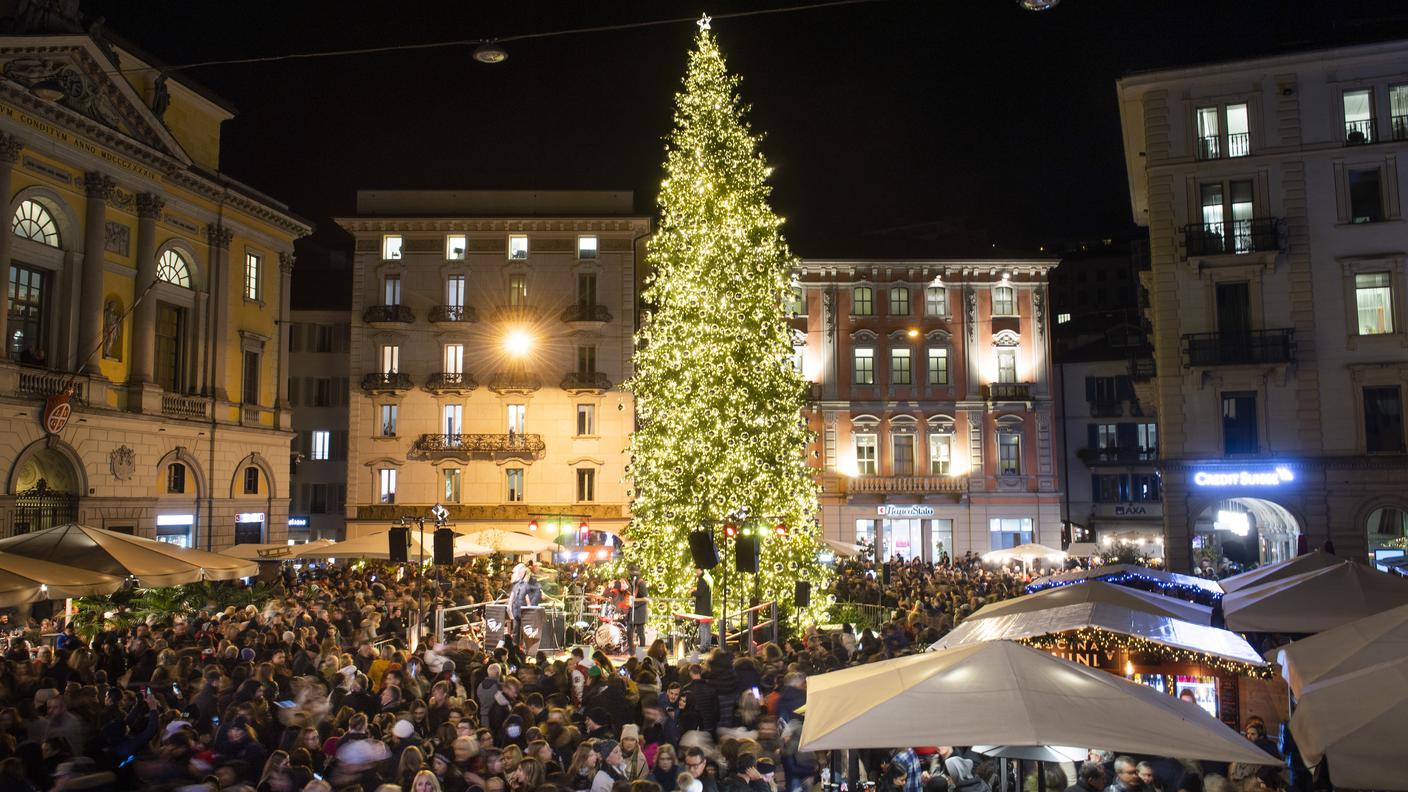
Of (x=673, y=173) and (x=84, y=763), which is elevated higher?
(x=673, y=173)

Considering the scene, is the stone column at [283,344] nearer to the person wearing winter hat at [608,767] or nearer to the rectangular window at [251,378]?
the rectangular window at [251,378]

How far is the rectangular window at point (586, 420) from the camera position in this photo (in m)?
48.5

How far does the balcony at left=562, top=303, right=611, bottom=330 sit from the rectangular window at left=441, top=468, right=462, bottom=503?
8.51 metres

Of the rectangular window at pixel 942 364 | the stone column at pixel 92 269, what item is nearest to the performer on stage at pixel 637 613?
the stone column at pixel 92 269

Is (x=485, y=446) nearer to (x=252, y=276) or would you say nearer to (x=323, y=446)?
(x=323, y=446)

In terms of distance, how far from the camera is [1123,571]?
21.1 meters

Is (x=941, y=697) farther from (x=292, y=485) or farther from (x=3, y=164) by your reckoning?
(x=292, y=485)

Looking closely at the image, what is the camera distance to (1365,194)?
3070 centimetres

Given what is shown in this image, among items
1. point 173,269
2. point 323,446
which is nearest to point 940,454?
point 323,446

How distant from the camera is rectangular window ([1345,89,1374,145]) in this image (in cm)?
3056

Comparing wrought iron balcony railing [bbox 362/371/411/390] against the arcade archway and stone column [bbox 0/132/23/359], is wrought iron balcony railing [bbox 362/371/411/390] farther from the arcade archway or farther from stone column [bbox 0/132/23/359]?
the arcade archway

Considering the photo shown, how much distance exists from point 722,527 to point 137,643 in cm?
1010

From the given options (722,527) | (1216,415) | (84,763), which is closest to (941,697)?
(84,763)

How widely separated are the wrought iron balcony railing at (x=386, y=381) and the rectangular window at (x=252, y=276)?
1039 cm
